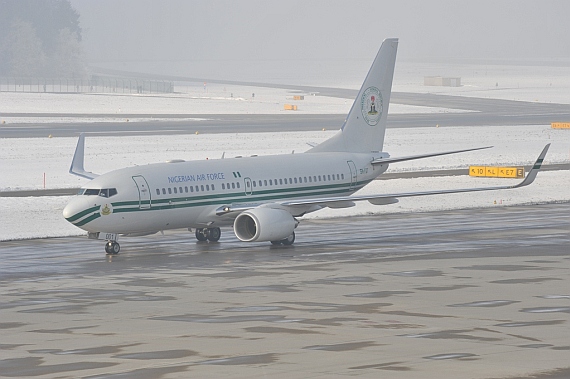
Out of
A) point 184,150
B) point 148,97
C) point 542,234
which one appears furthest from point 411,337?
point 148,97

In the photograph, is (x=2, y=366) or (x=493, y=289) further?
(x=493, y=289)

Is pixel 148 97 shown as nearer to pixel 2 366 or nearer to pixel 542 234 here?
pixel 542 234

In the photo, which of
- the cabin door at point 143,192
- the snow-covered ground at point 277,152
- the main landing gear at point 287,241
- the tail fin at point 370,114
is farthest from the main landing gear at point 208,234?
the tail fin at point 370,114

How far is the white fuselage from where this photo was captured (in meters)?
46.0

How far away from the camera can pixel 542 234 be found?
51562 millimetres

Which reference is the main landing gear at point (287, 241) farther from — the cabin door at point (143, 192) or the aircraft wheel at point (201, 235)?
the cabin door at point (143, 192)

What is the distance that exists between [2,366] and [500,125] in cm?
10609

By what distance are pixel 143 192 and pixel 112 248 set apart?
2584 mm

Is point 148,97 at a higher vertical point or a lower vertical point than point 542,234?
higher

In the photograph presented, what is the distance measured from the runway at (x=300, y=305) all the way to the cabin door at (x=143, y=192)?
209 centimetres

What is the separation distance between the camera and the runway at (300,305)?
25734mm

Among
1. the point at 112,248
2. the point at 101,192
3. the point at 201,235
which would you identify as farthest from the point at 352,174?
the point at 101,192

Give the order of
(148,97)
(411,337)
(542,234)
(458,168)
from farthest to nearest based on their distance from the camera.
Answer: (148,97) → (458,168) → (542,234) → (411,337)

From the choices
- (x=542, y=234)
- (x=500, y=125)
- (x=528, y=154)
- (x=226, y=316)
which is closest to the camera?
(x=226, y=316)
